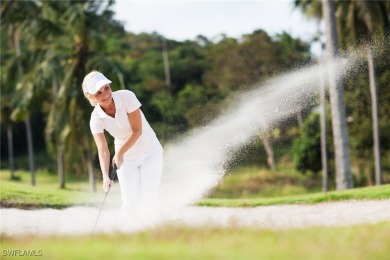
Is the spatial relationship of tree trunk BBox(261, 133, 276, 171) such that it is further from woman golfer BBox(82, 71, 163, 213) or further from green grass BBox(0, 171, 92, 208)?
woman golfer BBox(82, 71, 163, 213)

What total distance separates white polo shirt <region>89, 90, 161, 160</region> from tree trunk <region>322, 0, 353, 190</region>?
1202cm

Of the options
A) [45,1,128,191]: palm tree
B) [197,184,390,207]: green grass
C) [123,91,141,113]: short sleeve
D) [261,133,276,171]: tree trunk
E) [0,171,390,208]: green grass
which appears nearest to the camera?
[123,91,141,113]: short sleeve

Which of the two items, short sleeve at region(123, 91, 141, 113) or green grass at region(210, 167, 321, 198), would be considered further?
green grass at region(210, 167, 321, 198)

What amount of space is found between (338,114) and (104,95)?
1302 cm

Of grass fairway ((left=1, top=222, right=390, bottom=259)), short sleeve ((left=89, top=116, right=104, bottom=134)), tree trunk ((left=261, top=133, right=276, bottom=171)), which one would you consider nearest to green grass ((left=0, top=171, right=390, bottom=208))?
short sleeve ((left=89, top=116, right=104, bottom=134))

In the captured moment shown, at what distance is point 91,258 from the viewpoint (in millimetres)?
5012

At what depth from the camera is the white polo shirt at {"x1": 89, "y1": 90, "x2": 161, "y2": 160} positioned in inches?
285

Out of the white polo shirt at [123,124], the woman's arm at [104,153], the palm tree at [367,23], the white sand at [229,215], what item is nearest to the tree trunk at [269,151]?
the palm tree at [367,23]

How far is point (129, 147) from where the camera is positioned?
7.37m

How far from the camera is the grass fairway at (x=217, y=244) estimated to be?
16.4 ft

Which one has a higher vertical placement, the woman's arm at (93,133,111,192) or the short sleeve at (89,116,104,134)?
the short sleeve at (89,116,104,134)

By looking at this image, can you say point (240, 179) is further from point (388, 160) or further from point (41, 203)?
point (41, 203)

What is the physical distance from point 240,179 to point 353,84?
26.0 feet

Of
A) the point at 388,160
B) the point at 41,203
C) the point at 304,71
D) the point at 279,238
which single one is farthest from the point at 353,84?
the point at 279,238
